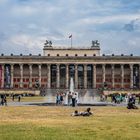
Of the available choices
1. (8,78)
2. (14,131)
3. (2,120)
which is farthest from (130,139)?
(8,78)

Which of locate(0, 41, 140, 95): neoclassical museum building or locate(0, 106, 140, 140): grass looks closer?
locate(0, 106, 140, 140): grass

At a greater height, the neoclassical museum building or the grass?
the neoclassical museum building

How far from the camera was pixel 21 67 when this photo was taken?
175875mm

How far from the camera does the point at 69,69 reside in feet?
590

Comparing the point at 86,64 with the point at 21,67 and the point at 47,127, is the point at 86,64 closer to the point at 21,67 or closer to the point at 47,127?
the point at 21,67

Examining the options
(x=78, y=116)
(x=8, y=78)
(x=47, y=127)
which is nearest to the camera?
(x=47, y=127)

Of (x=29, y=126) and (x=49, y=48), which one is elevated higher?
(x=49, y=48)

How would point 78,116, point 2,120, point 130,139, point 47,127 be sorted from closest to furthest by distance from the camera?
point 130,139, point 47,127, point 2,120, point 78,116

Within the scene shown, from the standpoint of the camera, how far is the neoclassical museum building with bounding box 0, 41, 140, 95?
572 feet

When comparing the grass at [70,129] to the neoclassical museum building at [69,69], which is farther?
the neoclassical museum building at [69,69]

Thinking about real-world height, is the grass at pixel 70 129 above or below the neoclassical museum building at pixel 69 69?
below

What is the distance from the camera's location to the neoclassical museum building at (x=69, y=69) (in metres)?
174

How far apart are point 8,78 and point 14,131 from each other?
13779cm

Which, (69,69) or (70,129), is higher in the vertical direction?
(69,69)
